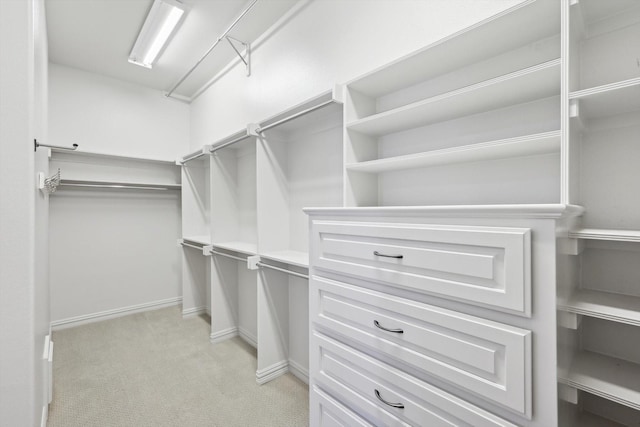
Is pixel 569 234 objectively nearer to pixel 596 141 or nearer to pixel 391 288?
pixel 596 141

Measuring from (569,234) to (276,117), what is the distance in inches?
69.2

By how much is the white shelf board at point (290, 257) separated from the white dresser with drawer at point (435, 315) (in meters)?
0.38

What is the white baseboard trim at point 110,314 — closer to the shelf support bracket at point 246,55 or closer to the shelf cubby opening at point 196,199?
the shelf cubby opening at point 196,199

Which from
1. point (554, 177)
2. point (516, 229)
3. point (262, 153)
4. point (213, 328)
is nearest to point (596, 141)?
point (554, 177)

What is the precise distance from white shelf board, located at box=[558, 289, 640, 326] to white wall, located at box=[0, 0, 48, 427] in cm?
192

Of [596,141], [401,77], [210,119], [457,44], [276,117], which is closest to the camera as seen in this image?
[596,141]

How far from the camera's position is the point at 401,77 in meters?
1.47

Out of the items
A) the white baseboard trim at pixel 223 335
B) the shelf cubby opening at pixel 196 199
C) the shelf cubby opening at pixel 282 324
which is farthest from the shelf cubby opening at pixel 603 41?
the shelf cubby opening at pixel 196 199

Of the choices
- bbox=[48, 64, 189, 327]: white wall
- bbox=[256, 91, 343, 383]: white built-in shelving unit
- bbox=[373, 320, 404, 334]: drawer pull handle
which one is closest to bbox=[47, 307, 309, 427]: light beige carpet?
bbox=[256, 91, 343, 383]: white built-in shelving unit

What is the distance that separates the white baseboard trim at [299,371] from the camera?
87.4 inches

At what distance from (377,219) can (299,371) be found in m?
1.71

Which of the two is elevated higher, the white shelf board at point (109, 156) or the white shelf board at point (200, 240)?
the white shelf board at point (109, 156)

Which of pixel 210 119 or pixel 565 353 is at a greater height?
pixel 210 119

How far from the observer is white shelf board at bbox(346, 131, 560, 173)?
3.23ft
